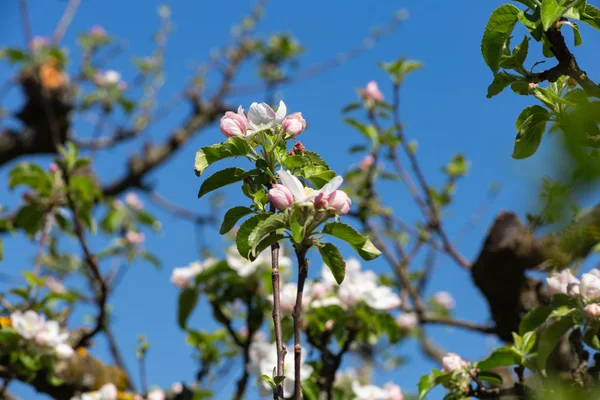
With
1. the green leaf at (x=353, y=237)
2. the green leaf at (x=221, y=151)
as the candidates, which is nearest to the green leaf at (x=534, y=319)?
the green leaf at (x=353, y=237)

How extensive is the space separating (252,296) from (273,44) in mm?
4217

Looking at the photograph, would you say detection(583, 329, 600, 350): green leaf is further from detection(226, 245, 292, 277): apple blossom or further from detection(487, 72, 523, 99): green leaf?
detection(226, 245, 292, 277): apple blossom

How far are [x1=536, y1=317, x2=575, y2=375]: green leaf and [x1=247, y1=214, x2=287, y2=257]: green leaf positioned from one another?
0.70 meters

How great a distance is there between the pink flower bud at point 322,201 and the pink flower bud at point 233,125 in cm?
20

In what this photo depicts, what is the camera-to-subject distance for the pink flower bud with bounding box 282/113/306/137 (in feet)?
3.88

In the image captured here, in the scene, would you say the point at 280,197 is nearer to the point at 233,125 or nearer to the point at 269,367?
the point at 233,125

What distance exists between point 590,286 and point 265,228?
72cm

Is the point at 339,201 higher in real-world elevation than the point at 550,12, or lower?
lower

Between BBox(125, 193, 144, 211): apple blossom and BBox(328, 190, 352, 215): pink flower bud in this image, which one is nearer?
BBox(328, 190, 352, 215): pink flower bud

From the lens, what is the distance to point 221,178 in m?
1.19

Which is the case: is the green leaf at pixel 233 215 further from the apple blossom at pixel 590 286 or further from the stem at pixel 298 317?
the apple blossom at pixel 590 286

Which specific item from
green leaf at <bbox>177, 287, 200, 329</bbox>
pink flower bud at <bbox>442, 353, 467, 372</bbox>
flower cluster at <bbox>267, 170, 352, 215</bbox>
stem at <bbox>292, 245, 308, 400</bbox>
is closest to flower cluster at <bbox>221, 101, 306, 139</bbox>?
flower cluster at <bbox>267, 170, 352, 215</bbox>

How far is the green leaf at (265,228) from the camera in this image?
1.07 metres

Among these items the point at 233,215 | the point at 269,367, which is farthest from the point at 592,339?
the point at 269,367
